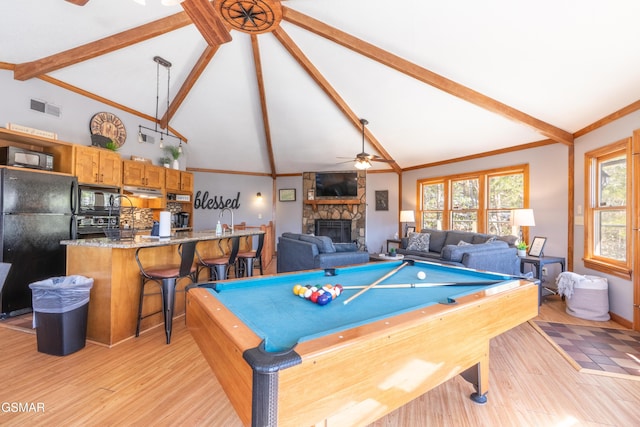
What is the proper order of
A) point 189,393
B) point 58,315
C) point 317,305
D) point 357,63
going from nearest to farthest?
point 317,305
point 189,393
point 58,315
point 357,63

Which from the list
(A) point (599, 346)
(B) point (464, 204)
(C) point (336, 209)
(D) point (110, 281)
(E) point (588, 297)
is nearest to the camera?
(D) point (110, 281)

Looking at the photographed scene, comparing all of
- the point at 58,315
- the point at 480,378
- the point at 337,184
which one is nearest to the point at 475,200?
the point at 337,184

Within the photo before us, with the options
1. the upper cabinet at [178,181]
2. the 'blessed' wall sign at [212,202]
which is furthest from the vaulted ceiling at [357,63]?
the 'blessed' wall sign at [212,202]

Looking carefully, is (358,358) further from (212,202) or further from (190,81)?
(212,202)

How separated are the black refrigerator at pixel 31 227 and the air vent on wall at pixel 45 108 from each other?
1.06 meters

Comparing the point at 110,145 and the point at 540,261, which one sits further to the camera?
the point at 110,145

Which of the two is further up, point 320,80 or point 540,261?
point 320,80

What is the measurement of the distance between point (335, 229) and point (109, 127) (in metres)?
5.61

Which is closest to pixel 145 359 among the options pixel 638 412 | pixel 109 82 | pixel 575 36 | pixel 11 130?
pixel 11 130

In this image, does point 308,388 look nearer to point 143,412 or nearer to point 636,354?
point 143,412

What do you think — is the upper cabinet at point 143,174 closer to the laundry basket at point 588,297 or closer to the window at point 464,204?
the window at point 464,204

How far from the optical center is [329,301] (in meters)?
1.60

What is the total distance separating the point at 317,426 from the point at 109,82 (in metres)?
5.48

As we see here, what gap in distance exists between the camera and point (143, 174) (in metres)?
5.02
